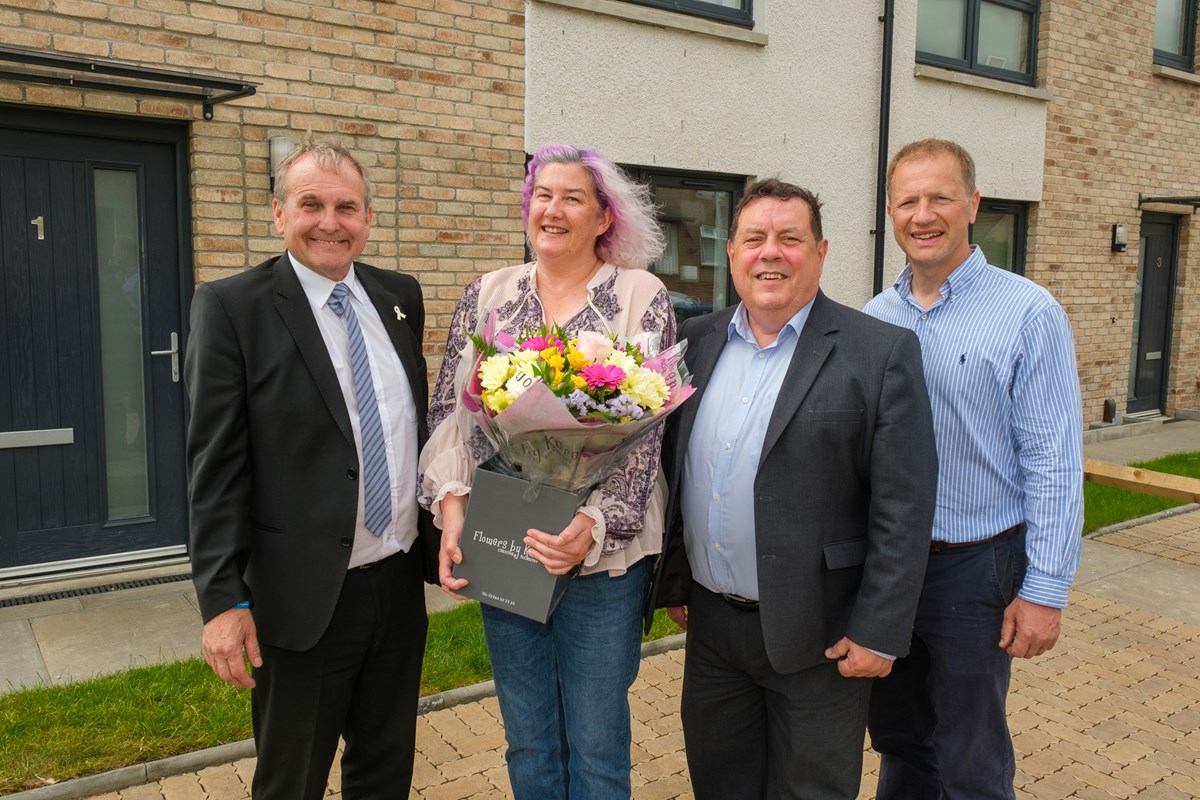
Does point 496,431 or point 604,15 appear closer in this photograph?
point 496,431

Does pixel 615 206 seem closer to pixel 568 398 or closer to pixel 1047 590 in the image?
pixel 568 398

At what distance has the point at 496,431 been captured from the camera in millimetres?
2260

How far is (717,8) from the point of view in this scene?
7.55 m

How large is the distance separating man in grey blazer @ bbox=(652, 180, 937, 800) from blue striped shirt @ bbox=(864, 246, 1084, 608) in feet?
1.06

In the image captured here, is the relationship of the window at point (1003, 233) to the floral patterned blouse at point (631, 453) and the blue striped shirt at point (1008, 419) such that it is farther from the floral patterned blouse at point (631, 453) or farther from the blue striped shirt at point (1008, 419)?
the floral patterned blouse at point (631, 453)

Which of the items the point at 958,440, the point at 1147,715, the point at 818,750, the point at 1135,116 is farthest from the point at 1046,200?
the point at 818,750

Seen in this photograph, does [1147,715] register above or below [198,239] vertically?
below

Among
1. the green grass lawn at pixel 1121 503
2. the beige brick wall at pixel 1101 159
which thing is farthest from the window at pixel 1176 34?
the green grass lawn at pixel 1121 503

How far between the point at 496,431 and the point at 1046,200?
944 centimetres

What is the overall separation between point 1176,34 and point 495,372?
12693mm

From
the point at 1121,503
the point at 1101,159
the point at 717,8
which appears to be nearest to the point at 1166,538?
the point at 1121,503

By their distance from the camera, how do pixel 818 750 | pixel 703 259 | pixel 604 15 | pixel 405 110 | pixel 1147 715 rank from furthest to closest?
1. pixel 703 259
2. pixel 604 15
3. pixel 405 110
4. pixel 1147 715
5. pixel 818 750

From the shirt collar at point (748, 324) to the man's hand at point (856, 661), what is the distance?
81 cm

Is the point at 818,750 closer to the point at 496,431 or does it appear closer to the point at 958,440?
the point at 958,440
